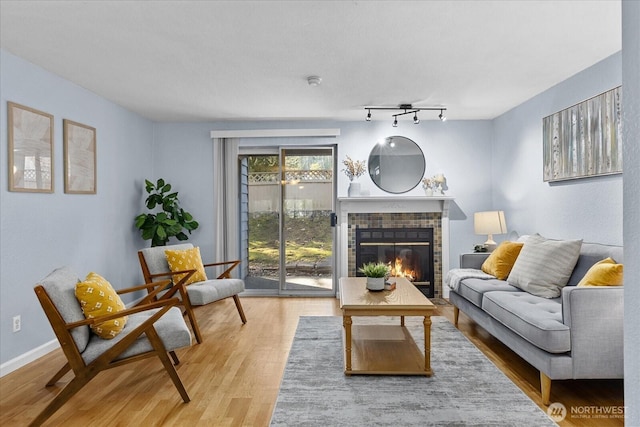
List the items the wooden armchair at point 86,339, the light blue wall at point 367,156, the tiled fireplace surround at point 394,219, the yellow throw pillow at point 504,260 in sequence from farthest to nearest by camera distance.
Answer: the light blue wall at point 367,156, the tiled fireplace surround at point 394,219, the yellow throw pillow at point 504,260, the wooden armchair at point 86,339

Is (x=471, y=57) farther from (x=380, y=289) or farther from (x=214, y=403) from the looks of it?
(x=214, y=403)

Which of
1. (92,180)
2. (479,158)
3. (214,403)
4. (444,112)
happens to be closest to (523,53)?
(444,112)

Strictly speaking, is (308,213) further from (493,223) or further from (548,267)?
(548,267)

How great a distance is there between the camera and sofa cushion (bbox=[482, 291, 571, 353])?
2.43 metres

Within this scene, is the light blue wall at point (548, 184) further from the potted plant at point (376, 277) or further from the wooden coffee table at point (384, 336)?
the potted plant at point (376, 277)

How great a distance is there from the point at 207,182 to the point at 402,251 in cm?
278

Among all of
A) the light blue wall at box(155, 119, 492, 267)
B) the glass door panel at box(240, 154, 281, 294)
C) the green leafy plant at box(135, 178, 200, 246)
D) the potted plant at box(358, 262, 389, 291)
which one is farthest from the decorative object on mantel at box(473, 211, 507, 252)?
the green leafy plant at box(135, 178, 200, 246)

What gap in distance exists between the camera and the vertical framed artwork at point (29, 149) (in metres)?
3.18

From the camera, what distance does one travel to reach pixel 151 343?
2.51 m

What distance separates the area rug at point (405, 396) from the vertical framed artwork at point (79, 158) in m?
2.57

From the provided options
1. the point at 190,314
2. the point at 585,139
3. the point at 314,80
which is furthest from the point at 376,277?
the point at 585,139

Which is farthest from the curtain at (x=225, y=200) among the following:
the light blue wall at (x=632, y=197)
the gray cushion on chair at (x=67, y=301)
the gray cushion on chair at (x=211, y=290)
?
the light blue wall at (x=632, y=197)

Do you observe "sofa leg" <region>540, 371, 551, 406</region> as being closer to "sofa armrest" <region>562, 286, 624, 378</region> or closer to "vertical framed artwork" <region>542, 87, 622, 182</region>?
"sofa armrest" <region>562, 286, 624, 378</region>

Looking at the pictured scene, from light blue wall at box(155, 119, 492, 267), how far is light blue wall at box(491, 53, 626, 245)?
25 centimetres
